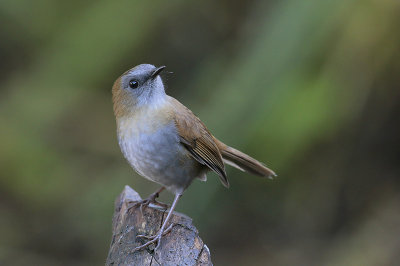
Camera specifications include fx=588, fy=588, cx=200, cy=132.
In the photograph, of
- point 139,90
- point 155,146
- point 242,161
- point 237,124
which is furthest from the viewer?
point 237,124

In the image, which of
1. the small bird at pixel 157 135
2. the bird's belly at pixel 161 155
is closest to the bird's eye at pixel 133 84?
the small bird at pixel 157 135

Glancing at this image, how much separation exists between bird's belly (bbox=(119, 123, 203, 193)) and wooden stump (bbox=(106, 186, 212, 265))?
12.1 inches

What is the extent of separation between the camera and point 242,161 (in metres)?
4.65

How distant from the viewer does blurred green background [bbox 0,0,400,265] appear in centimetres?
560

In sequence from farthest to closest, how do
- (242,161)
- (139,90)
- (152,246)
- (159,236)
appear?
1. (242,161)
2. (139,90)
3. (159,236)
4. (152,246)

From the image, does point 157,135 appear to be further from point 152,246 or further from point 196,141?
point 152,246

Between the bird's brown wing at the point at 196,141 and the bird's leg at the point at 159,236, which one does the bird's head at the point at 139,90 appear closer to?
the bird's brown wing at the point at 196,141

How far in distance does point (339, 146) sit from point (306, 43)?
1140 millimetres

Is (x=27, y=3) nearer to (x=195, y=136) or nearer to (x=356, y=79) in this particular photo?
(x=195, y=136)

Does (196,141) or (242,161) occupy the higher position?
(196,141)

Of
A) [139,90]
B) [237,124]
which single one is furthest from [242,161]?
[139,90]

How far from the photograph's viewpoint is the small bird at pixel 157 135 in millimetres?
3928

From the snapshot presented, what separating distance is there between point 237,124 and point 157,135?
1689 mm

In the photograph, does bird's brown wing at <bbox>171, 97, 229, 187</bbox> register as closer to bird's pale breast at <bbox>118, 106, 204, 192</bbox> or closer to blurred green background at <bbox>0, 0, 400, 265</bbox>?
bird's pale breast at <bbox>118, 106, 204, 192</bbox>
